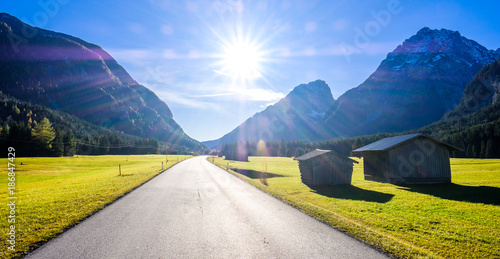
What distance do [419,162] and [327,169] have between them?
9.80 m

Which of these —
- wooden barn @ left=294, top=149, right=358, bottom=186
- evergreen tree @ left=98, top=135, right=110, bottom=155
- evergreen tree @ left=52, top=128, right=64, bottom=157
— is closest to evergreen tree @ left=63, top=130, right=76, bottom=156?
evergreen tree @ left=52, top=128, right=64, bottom=157

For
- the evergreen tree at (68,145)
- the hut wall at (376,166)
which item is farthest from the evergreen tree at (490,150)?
the evergreen tree at (68,145)

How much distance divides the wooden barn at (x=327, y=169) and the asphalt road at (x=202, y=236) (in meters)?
11.7

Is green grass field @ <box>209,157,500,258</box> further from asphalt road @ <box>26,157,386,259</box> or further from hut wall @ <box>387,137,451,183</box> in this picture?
hut wall @ <box>387,137,451,183</box>

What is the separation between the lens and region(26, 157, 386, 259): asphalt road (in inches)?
235

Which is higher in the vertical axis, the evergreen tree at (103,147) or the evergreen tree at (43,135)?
the evergreen tree at (43,135)

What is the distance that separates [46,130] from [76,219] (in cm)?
9170

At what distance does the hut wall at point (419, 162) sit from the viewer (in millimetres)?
22641

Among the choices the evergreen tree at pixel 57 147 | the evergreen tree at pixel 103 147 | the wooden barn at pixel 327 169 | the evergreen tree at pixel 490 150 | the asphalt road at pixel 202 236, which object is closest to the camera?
the asphalt road at pixel 202 236

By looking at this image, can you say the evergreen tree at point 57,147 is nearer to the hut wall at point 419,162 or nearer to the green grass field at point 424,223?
the green grass field at point 424,223

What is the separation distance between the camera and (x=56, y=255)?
→ 5.80 m

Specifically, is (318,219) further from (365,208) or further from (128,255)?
(128,255)

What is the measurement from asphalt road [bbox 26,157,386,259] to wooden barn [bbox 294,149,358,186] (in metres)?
11.7

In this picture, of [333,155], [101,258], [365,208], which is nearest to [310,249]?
[101,258]
